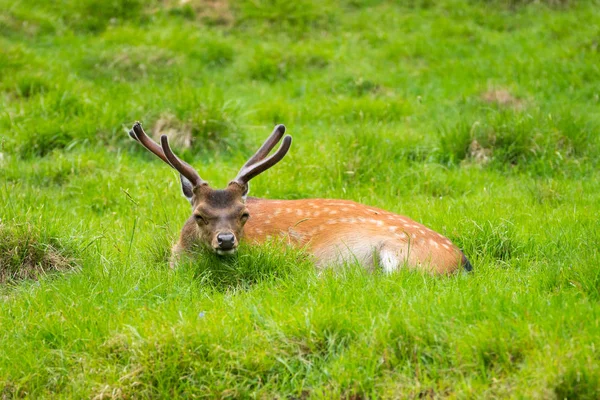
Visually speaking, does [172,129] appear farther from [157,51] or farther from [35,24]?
[35,24]

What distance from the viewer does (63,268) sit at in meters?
5.87

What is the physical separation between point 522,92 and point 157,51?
4.89m

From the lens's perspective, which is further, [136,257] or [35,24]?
[35,24]

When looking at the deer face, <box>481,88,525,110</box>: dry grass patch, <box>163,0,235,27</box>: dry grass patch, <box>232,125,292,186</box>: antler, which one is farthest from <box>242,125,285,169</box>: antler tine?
<box>163,0,235,27</box>: dry grass patch

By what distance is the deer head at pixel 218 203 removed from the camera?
5766mm

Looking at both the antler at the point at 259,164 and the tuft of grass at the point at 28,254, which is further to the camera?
the antler at the point at 259,164

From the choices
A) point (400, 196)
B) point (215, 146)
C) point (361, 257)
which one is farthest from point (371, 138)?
point (361, 257)

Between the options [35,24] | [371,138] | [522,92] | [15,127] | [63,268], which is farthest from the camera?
[35,24]

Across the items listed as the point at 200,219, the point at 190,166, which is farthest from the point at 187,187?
the point at 200,219

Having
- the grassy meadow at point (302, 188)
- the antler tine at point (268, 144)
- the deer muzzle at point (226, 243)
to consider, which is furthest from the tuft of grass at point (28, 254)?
the antler tine at point (268, 144)

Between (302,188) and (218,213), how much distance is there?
2119 millimetres

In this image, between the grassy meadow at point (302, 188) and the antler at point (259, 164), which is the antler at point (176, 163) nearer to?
the antler at point (259, 164)

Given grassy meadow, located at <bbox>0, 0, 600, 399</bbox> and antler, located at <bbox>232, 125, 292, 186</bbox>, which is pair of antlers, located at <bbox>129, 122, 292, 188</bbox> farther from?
grassy meadow, located at <bbox>0, 0, 600, 399</bbox>

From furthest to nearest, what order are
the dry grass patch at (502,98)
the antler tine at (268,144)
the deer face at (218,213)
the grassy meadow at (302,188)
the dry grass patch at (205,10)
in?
the dry grass patch at (205,10), the dry grass patch at (502,98), the antler tine at (268,144), the deer face at (218,213), the grassy meadow at (302,188)
